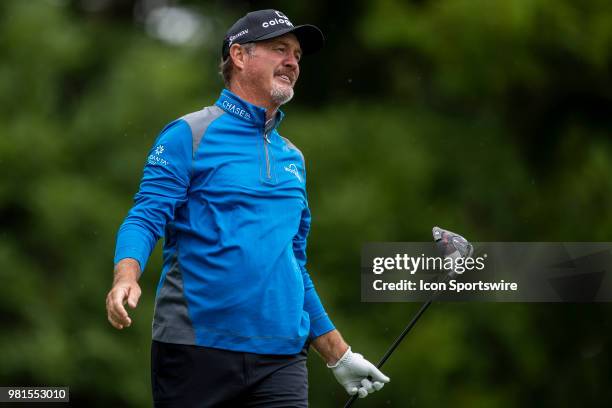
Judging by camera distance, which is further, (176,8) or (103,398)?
(176,8)

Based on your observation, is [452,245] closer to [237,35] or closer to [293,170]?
[293,170]

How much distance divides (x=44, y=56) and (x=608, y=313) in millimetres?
7124

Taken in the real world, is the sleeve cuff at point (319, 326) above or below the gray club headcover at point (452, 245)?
below

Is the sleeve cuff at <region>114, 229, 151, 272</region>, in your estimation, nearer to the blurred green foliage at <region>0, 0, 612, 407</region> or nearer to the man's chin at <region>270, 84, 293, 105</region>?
the man's chin at <region>270, 84, 293, 105</region>

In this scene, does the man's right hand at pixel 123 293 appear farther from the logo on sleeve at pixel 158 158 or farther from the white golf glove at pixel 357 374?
the white golf glove at pixel 357 374

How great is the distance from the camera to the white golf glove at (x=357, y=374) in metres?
4.78

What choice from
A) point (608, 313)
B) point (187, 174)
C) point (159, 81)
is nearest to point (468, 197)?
point (608, 313)

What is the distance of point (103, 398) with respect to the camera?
14.4 meters

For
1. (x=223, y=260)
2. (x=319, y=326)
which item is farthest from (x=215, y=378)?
(x=319, y=326)

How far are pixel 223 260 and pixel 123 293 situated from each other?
1.34 feet

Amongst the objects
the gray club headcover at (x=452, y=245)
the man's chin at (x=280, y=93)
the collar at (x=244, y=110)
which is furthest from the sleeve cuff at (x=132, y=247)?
the gray club headcover at (x=452, y=245)

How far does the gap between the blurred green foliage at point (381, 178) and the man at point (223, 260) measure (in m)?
9.67

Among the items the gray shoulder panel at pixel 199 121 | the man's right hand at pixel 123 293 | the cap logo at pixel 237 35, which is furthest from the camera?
the cap logo at pixel 237 35

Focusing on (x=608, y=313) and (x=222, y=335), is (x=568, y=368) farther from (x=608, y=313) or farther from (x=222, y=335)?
(x=222, y=335)
